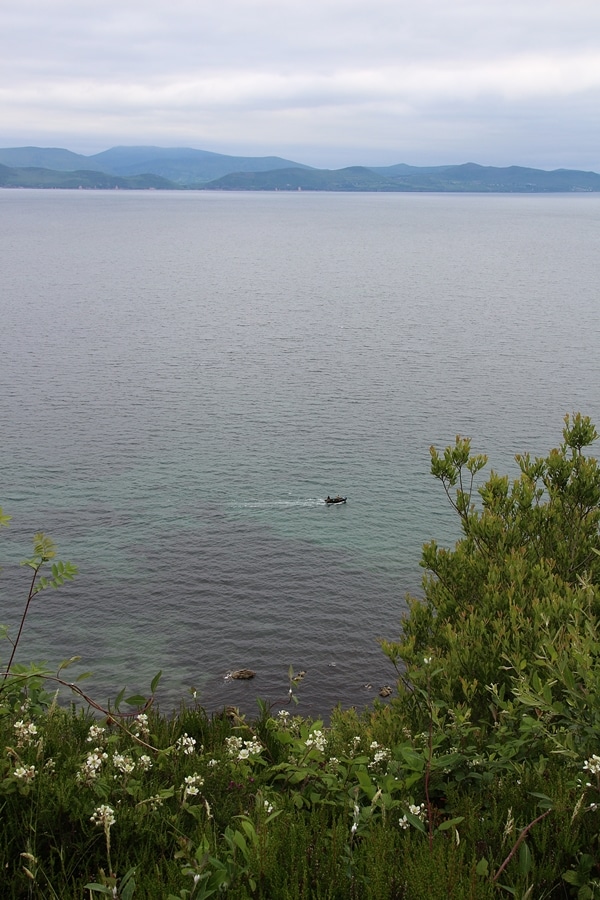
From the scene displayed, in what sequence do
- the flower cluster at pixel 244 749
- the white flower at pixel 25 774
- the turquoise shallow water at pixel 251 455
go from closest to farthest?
the white flower at pixel 25 774
the flower cluster at pixel 244 749
the turquoise shallow water at pixel 251 455

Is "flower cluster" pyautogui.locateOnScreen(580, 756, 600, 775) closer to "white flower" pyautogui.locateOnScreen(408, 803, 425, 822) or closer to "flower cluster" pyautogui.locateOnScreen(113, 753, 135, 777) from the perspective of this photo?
"white flower" pyautogui.locateOnScreen(408, 803, 425, 822)

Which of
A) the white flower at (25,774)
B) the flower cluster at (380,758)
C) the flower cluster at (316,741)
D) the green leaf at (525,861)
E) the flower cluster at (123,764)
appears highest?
the green leaf at (525,861)

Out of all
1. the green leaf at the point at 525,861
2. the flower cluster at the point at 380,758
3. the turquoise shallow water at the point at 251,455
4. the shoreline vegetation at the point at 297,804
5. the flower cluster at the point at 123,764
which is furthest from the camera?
the turquoise shallow water at the point at 251,455

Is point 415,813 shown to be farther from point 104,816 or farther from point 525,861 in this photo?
point 104,816

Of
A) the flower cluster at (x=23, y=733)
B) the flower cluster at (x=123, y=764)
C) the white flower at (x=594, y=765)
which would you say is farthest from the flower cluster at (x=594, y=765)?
the flower cluster at (x=23, y=733)

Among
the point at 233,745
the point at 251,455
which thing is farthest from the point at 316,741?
the point at 251,455

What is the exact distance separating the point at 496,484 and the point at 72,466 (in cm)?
4154

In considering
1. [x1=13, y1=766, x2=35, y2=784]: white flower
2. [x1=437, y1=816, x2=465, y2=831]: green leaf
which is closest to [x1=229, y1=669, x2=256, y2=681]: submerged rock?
[x1=13, y1=766, x2=35, y2=784]: white flower

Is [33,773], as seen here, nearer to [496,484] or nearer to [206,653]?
[496,484]

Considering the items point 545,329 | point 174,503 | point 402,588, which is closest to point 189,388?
point 174,503

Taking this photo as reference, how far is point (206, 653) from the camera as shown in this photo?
3491 cm

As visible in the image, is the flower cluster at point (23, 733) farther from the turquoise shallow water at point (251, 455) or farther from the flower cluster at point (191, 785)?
the turquoise shallow water at point (251, 455)

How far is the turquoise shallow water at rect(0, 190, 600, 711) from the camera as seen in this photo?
3594 centimetres

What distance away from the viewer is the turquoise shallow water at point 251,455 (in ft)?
118
